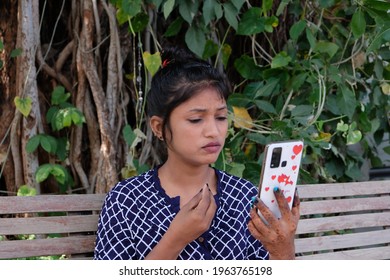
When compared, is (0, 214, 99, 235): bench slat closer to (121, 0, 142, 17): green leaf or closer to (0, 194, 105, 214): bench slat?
(0, 194, 105, 214): bench slat

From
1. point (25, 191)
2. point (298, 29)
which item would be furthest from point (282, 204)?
point (25, 191)

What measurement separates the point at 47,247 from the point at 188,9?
843 mm

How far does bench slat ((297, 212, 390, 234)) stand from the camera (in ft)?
6.63

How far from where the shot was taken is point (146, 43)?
2.35m

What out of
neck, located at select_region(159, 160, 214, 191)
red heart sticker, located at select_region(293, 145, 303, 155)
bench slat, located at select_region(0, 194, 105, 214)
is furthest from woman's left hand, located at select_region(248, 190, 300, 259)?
bench slat, located at select_region(0, 194, 105, 214)

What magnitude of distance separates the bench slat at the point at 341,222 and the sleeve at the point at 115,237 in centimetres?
67

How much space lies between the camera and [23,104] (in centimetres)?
221

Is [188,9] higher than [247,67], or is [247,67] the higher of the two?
[188,9]

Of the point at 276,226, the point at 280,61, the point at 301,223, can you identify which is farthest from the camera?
the point at 280,61

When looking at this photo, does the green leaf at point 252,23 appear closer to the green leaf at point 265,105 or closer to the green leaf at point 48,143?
the green leaf at point 265,105

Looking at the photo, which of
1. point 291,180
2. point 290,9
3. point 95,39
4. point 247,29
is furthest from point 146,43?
point 291,180

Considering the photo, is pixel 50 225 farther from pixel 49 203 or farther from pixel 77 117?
pixel 77 117

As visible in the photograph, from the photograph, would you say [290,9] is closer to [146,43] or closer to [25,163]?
[146,43]

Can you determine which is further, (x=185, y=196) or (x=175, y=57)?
(x=175, y=57)
